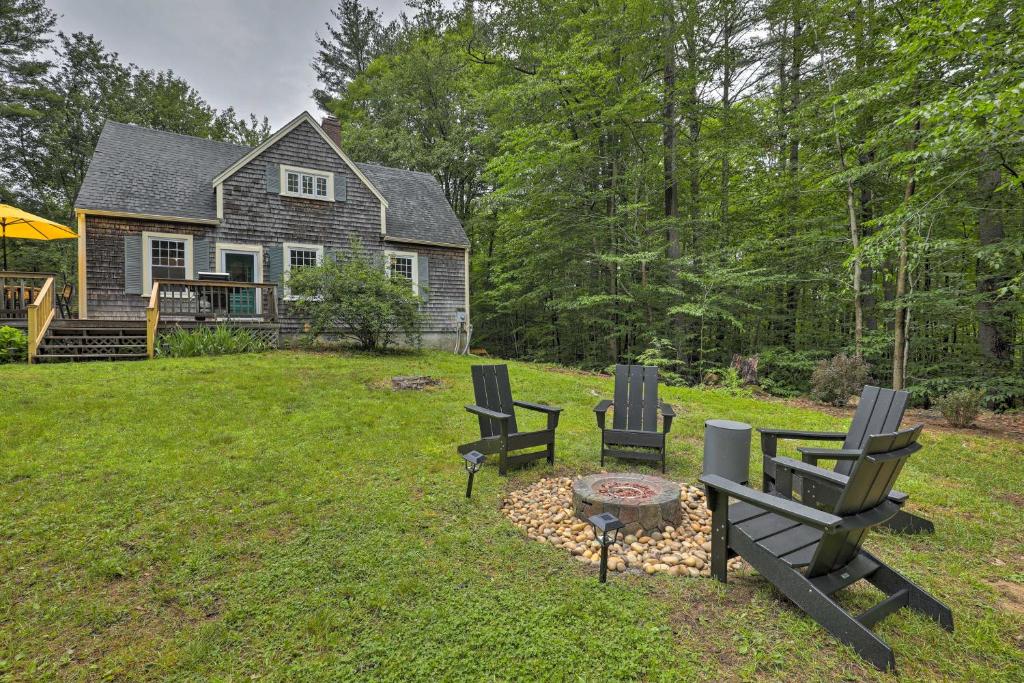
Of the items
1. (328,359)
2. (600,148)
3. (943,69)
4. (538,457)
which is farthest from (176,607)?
(600,148)

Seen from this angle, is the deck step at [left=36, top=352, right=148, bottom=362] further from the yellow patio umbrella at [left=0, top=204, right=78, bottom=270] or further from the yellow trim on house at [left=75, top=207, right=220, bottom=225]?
the yellow trim on house at [left=75, top=207, right=220, bottom=225]

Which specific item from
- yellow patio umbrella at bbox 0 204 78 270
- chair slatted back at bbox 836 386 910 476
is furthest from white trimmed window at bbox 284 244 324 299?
chair slatted back at bbox 836 386 910 476

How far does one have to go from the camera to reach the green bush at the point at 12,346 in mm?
7785

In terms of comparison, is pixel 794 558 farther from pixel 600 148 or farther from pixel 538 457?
pixel 600 148

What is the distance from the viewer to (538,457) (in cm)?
428

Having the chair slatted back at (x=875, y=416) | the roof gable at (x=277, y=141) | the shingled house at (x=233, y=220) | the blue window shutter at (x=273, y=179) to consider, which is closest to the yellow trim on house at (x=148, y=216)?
the shingled house at (x=233, y=220)

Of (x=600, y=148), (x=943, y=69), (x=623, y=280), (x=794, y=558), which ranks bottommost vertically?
(x=794, y=558)

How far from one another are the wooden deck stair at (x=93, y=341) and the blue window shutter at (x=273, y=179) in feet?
14.4

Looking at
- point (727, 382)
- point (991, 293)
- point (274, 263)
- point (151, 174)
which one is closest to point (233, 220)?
point (274, 263)

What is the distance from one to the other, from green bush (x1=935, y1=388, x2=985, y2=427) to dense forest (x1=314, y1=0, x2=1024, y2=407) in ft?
3.10

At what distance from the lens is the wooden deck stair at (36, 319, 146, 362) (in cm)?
809

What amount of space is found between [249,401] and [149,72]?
2644 centimetres

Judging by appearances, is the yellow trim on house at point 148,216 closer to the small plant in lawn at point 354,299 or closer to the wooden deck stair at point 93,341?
the wooden deck stair at point 93,341

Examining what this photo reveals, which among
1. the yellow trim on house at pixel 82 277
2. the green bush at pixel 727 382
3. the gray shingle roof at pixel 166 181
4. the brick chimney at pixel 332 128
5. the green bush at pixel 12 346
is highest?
the brick chimney at pixel 332 128
